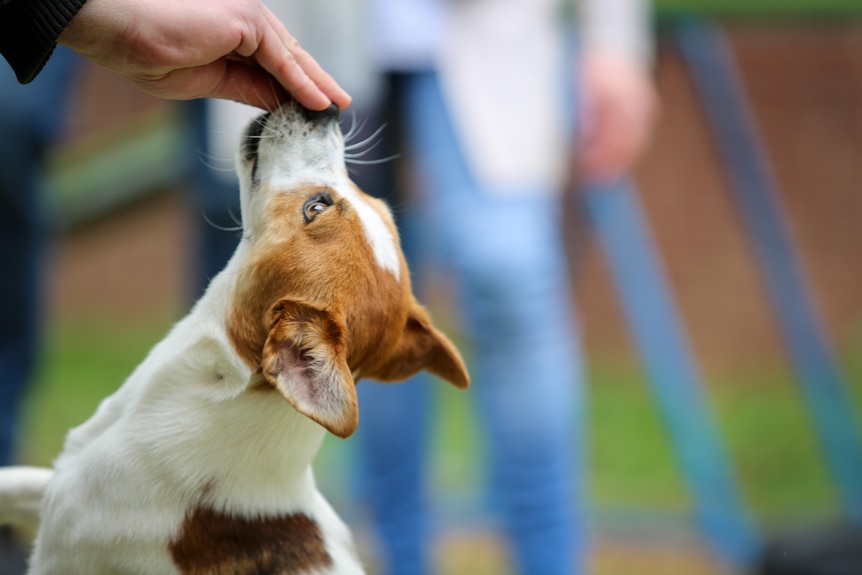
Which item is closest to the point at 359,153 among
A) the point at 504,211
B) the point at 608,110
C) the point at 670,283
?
the point at 504,211

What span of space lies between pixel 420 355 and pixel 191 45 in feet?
2.25

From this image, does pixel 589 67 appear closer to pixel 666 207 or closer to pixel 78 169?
pixel 78 169

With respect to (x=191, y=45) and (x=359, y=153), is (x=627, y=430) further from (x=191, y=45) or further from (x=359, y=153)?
(x=191, y=45)

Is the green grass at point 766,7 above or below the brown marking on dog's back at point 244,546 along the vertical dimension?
above

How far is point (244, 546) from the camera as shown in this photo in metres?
1.74

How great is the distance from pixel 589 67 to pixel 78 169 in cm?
186

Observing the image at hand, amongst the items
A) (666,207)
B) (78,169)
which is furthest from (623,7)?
(666,207)

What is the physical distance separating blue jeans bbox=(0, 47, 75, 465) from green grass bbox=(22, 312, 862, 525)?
0.86 metres

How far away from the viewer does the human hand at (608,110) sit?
3270mm

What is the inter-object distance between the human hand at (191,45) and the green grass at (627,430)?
253 cm

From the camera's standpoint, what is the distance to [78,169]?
13.4 feet

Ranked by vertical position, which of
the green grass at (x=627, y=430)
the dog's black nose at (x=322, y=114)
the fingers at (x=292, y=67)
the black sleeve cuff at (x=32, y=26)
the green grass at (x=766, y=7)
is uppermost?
the green grass at (x=766, y=7)

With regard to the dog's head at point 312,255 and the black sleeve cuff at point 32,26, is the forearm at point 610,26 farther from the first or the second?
the black sleeve cuff at point 32,26

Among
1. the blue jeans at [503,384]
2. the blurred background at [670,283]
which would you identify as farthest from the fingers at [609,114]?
the blurred background at [670,283]
